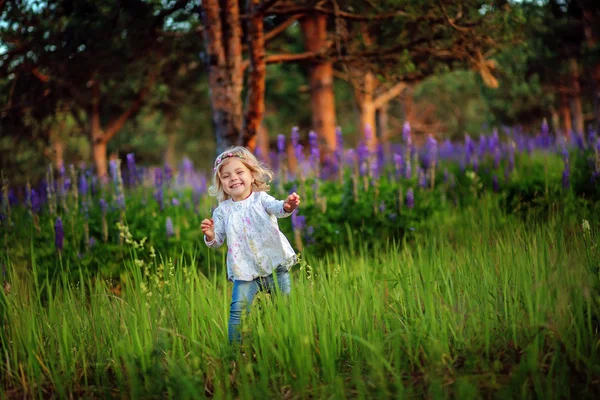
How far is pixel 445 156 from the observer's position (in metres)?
9.62

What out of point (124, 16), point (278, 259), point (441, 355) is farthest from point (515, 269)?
point (124, 16)

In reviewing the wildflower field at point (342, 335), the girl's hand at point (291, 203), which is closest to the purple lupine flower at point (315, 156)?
the wildflower field at point (342, 335)

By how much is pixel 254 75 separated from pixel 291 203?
364cm

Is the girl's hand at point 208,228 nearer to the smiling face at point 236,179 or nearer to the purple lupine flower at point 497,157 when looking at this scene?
the smiling face at point 236,179

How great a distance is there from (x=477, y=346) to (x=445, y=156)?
6.87m

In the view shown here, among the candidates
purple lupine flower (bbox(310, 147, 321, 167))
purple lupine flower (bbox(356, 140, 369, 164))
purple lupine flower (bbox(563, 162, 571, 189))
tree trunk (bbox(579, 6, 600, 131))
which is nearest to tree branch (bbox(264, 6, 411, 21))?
purple lupine flower (bbox(356, 140, 369, 164))

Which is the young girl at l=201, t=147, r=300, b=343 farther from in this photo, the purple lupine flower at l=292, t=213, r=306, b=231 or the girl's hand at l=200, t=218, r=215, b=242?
the purple lupine flower at l=292, t=213, r=306, b=231

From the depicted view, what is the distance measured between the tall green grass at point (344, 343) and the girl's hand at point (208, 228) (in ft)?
0.91

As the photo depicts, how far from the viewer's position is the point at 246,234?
3.75m

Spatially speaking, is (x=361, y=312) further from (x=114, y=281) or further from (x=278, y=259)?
(x=114, y=281)

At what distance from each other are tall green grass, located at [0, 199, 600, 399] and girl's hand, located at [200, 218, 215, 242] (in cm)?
28

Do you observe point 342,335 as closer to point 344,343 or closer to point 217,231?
point 344,343

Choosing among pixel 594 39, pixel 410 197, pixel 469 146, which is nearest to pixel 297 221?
pixel 410 197

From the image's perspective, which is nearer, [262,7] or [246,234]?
[246,234]
